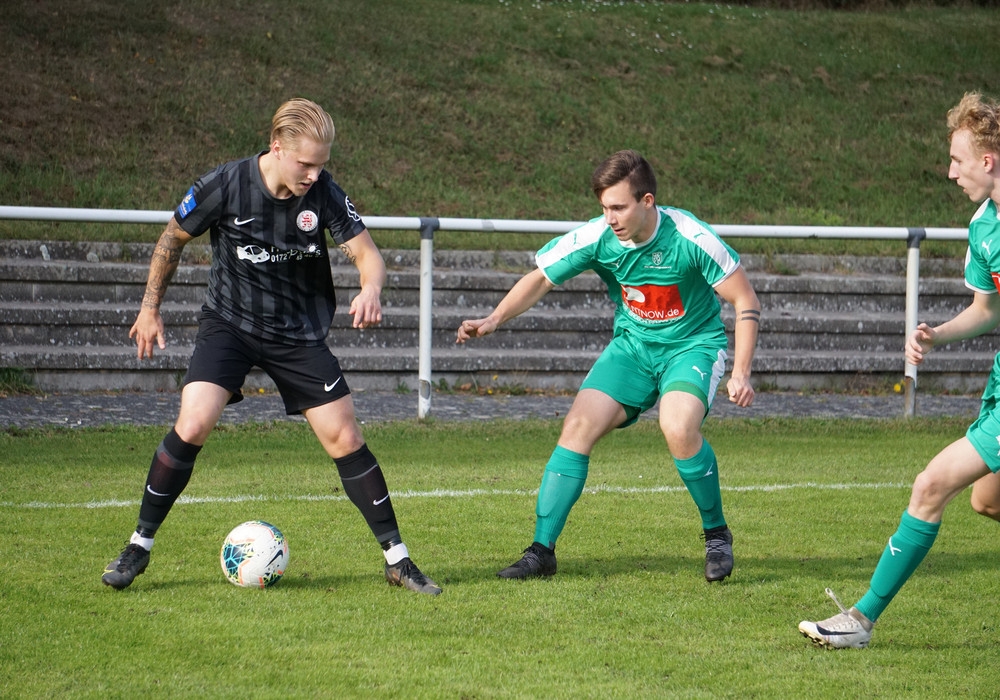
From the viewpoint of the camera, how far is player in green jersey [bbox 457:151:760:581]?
4879 mm

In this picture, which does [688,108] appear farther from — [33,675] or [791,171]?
[33,675]

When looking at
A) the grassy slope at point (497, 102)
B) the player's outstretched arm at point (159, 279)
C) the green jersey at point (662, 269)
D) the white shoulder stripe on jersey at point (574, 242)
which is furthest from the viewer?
the grassy slope at point (497, 102)

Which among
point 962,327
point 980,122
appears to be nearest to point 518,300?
point 962,327

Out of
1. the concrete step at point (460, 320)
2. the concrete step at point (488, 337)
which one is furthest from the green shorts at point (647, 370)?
the concrete step at point (488, 337)

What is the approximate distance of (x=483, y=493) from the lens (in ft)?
21.7

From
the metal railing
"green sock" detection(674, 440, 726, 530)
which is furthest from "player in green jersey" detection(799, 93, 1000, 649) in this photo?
the metal railing

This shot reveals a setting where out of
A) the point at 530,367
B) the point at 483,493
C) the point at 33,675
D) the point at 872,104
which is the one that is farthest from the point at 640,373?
the point at 872,104

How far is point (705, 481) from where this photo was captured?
5008 millimetres

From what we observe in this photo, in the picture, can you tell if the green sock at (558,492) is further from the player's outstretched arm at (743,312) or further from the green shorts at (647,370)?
the player's outstretched arm at (743,312)

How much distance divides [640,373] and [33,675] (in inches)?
109

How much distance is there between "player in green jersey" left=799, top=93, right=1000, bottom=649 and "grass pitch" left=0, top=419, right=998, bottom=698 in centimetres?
15

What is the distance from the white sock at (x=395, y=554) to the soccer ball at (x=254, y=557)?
43cm

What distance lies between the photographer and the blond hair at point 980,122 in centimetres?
389

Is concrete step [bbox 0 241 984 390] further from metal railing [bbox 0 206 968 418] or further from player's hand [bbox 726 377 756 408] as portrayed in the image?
player's hand [bbox 726 377 756 408]
